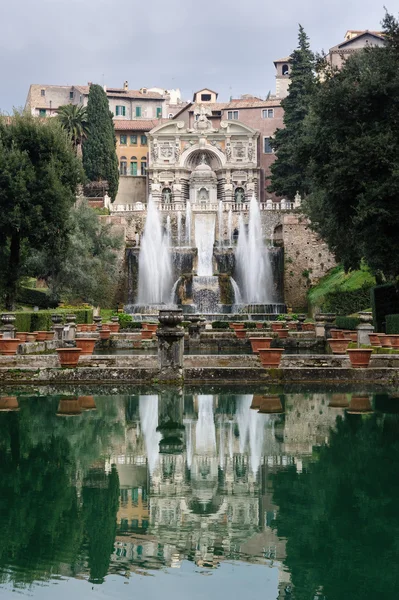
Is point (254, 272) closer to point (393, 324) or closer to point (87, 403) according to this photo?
point (393, 324)

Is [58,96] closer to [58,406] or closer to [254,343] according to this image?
[254,343]

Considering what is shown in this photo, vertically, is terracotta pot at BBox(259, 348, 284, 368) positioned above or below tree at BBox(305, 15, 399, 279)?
below

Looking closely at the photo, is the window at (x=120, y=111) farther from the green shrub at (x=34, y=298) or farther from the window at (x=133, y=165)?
the green shrub at (x=34, y=298)

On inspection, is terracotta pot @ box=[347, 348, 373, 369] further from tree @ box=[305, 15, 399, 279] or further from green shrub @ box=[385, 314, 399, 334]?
green shrub @ box=[385, 314, 399, 334]

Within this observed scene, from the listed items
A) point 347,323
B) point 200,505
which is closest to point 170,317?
point 200,505

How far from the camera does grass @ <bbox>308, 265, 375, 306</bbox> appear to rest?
139 feet

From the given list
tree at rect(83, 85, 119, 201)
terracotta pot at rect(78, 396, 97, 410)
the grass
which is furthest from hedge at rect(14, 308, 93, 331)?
tree at rect(83, 85, 119, 201)

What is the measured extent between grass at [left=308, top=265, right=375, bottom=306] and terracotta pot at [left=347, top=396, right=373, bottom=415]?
25.0m

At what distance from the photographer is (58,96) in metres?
89.9

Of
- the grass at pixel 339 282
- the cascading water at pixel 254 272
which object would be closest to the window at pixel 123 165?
the cascading water at pixel 254 272

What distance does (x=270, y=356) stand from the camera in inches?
627

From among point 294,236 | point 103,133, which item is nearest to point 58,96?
point 103,133

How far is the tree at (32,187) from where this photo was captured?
1296 inches

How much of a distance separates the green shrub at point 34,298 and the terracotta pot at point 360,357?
30523 millimetres
